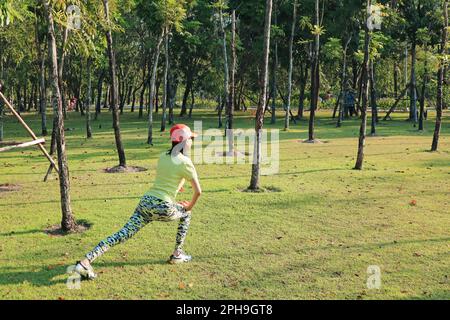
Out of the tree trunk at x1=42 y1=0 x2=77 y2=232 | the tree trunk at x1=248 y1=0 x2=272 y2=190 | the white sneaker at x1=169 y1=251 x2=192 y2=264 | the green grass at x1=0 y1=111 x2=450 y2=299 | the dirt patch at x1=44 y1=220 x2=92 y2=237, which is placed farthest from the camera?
the tree trunk at x1=248 y1=0 x2=272 y2=190

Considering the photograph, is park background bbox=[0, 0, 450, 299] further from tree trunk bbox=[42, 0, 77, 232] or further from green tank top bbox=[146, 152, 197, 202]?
green tank top bbox=[146, 152, 197, 202]

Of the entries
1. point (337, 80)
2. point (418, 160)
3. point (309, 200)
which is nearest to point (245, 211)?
point (309, 200)

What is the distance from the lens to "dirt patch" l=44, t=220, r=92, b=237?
9.42 metres

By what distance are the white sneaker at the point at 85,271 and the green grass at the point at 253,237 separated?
0.17 metres

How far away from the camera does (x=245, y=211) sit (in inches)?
444

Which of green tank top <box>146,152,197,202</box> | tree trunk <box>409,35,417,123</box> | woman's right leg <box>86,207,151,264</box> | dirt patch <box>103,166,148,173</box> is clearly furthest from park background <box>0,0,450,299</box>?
tree trunk <box>409,35,417,123</box>

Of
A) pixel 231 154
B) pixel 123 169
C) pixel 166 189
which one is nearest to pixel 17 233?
pixel 166 189

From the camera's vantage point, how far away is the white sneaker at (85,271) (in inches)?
273

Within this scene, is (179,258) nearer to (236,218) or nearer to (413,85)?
(236,218)

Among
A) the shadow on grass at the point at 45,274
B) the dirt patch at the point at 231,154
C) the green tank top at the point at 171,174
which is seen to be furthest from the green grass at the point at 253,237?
the dirt patch at the point at 231,154

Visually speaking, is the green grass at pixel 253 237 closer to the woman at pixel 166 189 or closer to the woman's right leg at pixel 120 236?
the woman's right leg at pixel 120 236

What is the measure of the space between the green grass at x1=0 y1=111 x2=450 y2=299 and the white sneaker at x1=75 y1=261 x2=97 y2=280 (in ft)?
0.55

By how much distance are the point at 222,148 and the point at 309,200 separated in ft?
35.1
